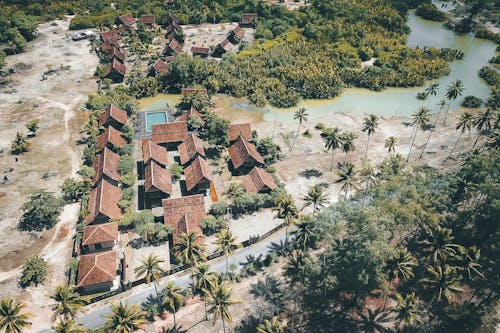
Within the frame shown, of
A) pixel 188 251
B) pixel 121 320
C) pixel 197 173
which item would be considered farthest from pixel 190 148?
pixel 121 320

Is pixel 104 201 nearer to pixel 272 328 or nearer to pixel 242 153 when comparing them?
pixel 242 153

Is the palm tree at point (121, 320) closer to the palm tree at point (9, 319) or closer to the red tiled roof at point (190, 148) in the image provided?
the palm tree at point (9, 319)

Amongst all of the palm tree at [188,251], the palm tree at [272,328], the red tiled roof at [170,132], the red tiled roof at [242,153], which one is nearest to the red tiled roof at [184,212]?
the palm tree at [188,251]

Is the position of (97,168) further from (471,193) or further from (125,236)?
(471,193)

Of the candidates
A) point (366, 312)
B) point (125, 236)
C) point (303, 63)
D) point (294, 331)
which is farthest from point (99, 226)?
point (303, 63)

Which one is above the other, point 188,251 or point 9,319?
point 188,251

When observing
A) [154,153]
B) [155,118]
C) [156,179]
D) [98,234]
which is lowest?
[155,118]

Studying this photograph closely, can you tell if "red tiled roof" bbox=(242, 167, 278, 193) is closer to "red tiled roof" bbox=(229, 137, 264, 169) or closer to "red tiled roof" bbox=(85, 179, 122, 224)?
"red tiled roof" bbox=(229, 137, 264, 169)

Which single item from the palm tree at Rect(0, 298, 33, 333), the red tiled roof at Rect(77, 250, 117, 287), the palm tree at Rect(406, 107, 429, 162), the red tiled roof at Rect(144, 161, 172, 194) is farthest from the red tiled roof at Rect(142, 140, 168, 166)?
the palm tree at Rect(406, 107, 429, 162)

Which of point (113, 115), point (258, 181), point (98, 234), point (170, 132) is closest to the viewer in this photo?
point (98, 234)
